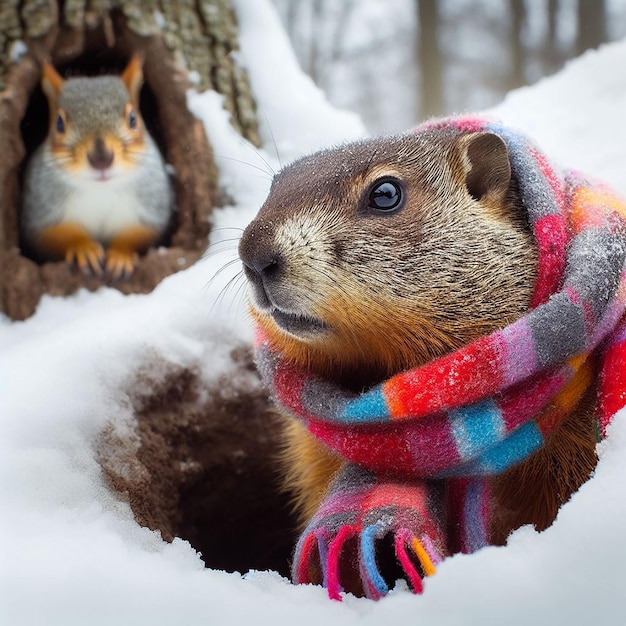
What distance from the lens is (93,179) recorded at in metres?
2.55

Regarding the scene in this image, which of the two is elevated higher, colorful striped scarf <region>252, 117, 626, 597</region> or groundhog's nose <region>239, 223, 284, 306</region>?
groundhog's nose <region>239, 223, 284, 306</region>

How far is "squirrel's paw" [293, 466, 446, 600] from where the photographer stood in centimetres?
107

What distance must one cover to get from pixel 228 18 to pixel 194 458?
1.75 m

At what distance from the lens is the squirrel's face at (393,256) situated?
1230mm

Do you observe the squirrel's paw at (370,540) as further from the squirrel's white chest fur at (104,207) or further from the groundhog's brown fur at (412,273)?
the squirrel's white chest fur at (104,207)

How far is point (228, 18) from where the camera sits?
2.79 m

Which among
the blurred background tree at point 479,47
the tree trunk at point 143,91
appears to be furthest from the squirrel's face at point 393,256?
the blurred background tree at point 479,47

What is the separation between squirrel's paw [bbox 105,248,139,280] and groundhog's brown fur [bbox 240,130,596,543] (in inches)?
49.2

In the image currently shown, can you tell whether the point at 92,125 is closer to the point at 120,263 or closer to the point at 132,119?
the point at 132,119

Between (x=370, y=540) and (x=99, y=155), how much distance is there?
1894 millimetres

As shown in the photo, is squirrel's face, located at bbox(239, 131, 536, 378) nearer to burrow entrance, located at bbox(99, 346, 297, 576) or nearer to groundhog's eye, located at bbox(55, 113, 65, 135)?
burrow entrance, located at bbox(99, 346, 297, 576)

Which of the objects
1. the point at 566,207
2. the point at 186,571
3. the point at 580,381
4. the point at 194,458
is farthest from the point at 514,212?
the point at 194,458

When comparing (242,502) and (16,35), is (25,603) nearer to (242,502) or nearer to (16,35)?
(242,502)

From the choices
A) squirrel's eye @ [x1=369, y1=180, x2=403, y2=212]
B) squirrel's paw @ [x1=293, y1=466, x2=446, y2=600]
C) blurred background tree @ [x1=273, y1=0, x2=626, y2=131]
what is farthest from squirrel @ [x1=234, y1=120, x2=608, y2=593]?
blurred background tree @ [x1=273, y1=0, x2=626, y2=131]
